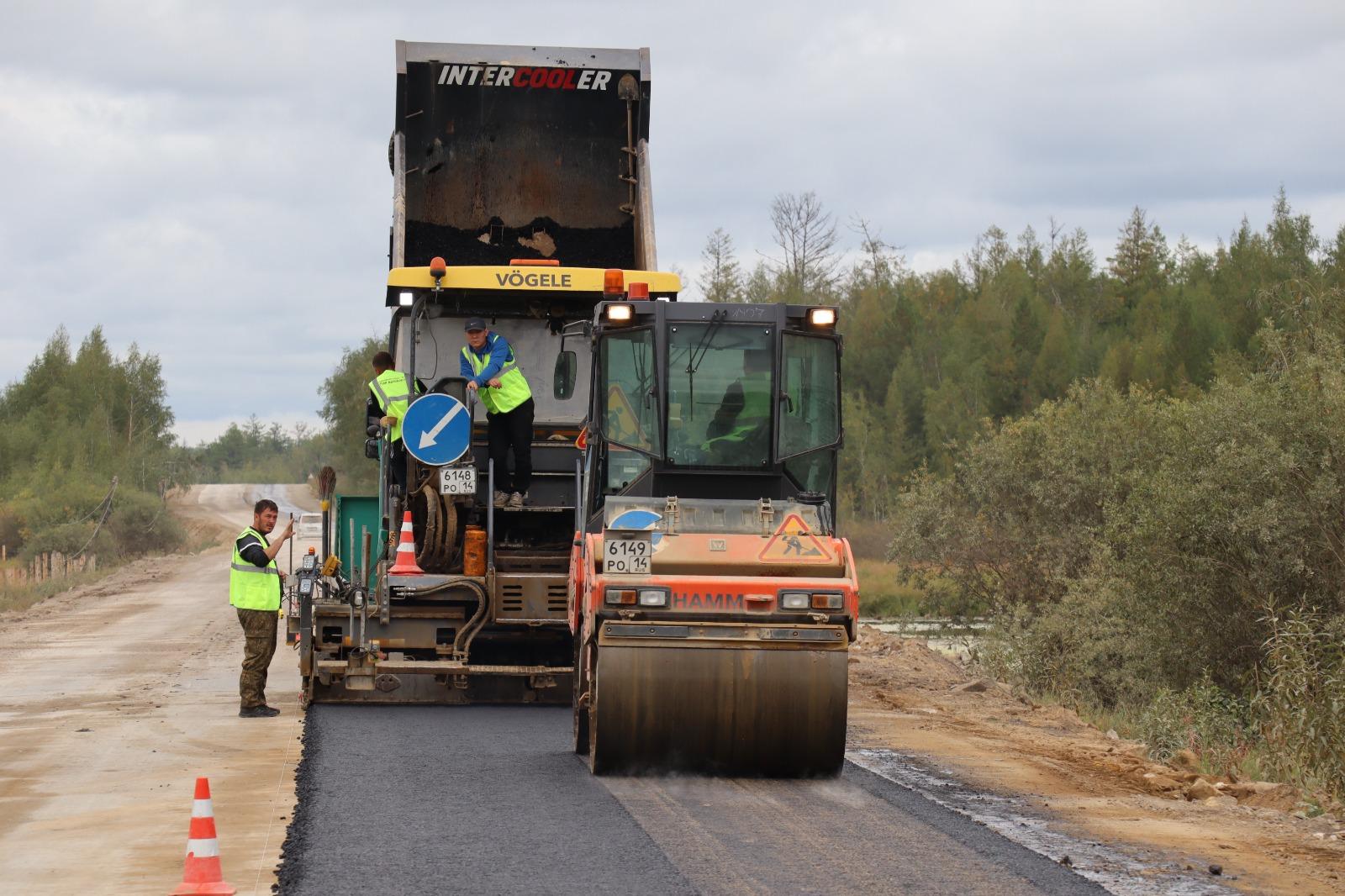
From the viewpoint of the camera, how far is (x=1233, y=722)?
A: 51.6 ft

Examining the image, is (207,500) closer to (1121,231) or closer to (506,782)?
(1121,231)

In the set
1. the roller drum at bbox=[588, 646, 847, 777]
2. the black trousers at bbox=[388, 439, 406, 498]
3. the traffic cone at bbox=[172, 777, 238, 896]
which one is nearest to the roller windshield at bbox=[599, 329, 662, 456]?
the roller drum at bbox=[588, 646, 847, 777]

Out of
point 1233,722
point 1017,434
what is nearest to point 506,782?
point 1233,722

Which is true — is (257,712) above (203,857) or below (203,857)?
below

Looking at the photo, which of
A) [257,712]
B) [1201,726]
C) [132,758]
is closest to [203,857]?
[132,758]

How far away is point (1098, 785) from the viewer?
8734 mm

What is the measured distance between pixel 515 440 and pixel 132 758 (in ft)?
10.8

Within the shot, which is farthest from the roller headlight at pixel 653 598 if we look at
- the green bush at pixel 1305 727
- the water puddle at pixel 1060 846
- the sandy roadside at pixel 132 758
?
the green bush at pixel 1305 727

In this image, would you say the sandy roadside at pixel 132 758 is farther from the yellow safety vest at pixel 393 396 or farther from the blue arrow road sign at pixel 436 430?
the yellow safety vest at pixel 393 396

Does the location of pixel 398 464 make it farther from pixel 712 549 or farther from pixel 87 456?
pixel 87 456

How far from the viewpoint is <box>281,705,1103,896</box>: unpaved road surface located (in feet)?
19.7

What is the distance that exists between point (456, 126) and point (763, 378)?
5244 mm

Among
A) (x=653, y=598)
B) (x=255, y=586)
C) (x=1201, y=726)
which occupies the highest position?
(x=653, y=598)

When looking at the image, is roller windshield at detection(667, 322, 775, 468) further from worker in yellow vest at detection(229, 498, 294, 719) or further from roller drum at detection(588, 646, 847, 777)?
worker in yellow vest at detection(229, 498, 294, 719)
